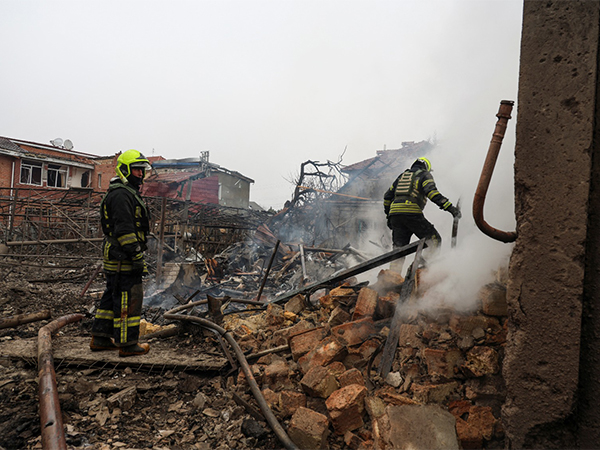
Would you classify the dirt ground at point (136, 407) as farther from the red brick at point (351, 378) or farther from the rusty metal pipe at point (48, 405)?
the red brick at point (351, 378)

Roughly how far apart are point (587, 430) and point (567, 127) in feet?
4.97

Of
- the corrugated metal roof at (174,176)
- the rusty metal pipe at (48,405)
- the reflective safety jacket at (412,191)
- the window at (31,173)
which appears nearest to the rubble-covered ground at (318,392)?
the rusty metal pipe at (48,405)

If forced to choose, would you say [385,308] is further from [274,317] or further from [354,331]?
[274,317]

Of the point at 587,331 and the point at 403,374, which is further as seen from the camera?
the point at 403,374

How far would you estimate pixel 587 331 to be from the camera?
1748 mm

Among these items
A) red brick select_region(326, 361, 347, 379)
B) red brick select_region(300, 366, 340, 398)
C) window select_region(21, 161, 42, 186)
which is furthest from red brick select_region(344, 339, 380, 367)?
window select_region(21, 161, 42, 186)

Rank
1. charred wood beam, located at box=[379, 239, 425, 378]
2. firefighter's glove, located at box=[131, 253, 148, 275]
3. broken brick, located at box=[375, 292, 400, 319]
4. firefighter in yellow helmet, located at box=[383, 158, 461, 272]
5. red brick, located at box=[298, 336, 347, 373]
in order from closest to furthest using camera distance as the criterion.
→ charred wood beam, located at box=[379, 239, 425, 378] < red brick, located at box=[298, 336, 347, 373] < broken brick, located at box=[375, 292, 400, 319] < firefighter's glove, located at box=[131, 253, 148, 275] < firefighter in yellow helmet, located at box=[383, 158, 461, 272]

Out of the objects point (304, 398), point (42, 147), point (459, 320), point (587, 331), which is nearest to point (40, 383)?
point (304, 398)

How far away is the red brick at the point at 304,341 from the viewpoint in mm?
3119

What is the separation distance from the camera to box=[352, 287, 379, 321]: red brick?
11.1 ft

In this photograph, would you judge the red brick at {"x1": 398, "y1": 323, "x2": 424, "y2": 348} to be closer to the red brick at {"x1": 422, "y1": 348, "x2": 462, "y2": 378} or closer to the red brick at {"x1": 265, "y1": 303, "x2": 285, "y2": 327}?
the red brick at {"x1": 422, "y1": 348, "x2": 462, "y2": 378}

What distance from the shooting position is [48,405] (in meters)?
2.27

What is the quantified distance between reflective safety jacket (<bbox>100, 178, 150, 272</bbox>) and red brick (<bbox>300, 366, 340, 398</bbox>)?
208 centimetres

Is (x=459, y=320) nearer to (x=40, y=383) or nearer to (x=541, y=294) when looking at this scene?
(x=541, y=294)
